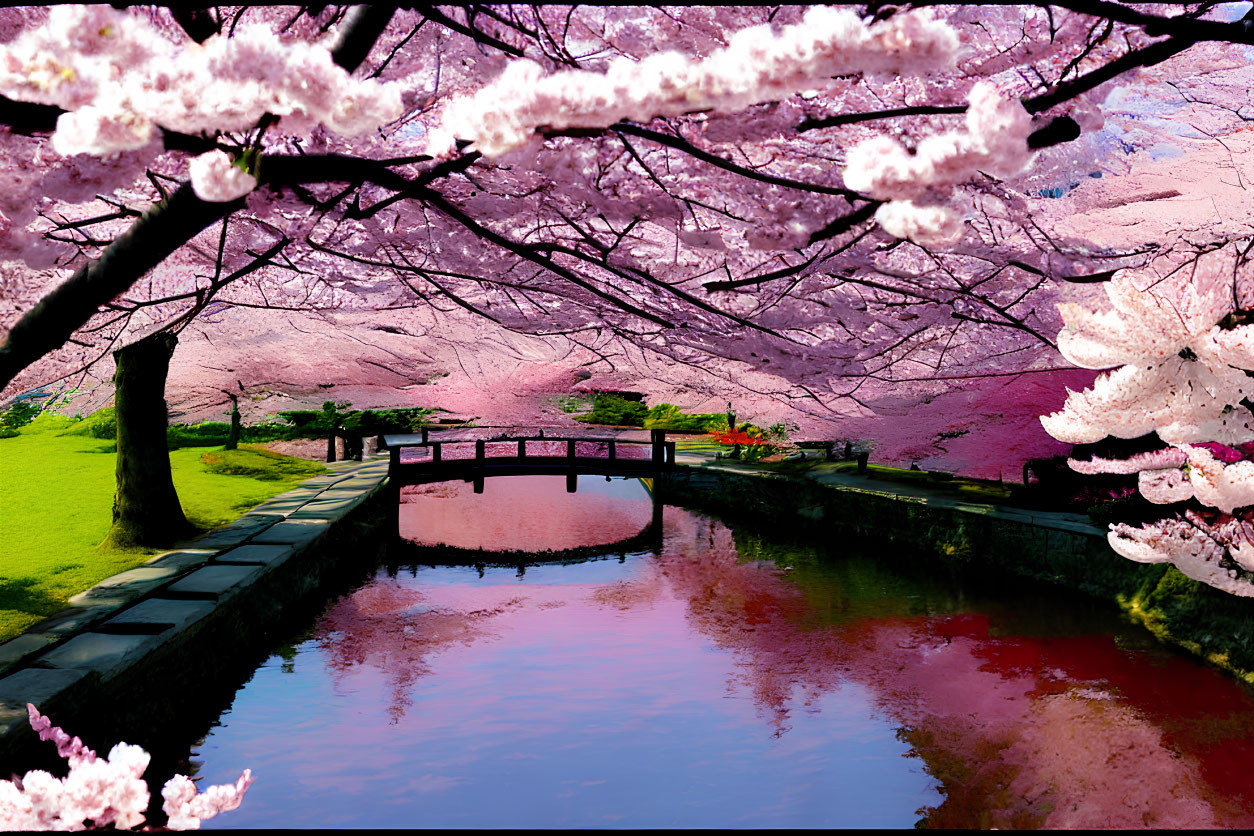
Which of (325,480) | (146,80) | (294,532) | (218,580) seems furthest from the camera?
(325,480)

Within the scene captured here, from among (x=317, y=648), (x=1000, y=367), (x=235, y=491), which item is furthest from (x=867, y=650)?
(x=235, y=491)

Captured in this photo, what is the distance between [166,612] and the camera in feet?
23.4

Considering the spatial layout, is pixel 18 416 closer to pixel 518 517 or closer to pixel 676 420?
pixel 518 517

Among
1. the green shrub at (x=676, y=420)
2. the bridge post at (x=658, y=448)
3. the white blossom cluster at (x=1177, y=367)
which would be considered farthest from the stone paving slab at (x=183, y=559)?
the green shrub at (x=676, y=420)

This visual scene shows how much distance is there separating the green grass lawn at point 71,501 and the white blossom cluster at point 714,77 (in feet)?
21.7

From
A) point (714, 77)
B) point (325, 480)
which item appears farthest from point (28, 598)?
point (325, 480)

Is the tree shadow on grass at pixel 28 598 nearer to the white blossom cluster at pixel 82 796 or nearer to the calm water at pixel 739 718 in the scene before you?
the calm water at pixel 739 718

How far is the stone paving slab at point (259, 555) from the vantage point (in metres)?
9.26

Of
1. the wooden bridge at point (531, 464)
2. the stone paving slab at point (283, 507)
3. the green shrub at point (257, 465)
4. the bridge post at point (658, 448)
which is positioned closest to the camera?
the stone paving slab at point (283, 507)

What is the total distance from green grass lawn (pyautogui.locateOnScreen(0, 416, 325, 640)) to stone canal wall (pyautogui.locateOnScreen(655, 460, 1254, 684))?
996 cm

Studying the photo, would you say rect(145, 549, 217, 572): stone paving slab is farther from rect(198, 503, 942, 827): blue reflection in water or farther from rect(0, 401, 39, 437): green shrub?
rect(0, 401, 39, 437): green shrub

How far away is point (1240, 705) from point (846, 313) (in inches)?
245

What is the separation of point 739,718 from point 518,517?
1572 cm

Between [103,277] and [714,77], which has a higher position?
[714,77]
